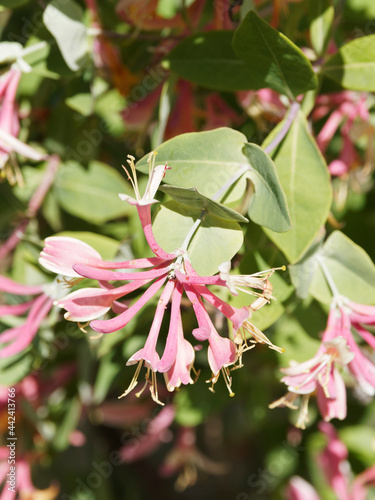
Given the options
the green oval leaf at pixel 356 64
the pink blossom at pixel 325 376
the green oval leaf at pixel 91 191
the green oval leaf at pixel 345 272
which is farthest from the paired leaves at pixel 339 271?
the green oval leaf at pixel 91 191

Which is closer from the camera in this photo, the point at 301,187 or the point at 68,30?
the point at 301,187

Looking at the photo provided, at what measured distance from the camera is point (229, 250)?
622 millimetres

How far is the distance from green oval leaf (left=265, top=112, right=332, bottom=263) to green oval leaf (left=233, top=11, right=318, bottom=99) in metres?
0.04

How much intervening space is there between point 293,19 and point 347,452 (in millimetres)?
1034

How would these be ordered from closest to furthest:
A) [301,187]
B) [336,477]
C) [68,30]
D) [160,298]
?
[160,298] < [301,187] < [68,30] < [336,477]

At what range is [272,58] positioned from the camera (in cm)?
69

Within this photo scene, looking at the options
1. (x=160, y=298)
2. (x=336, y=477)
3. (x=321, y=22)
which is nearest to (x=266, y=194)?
(x=160, y=298)

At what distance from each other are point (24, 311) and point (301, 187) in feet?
1.67

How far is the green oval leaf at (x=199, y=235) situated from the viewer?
0.63m

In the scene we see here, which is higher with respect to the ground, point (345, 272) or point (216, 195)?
point (216, 195)

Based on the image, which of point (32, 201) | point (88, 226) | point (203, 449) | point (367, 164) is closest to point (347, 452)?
point (203, 449)

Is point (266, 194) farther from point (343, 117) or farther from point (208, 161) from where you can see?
point (343, 117)

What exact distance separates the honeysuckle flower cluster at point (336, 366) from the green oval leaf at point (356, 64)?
297 millimetres

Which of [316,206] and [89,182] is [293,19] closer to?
[316,206]
